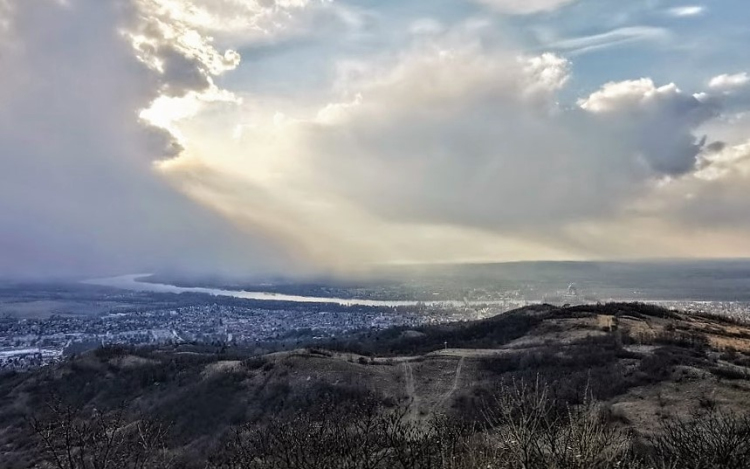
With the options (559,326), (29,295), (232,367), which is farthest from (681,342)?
(29,295)

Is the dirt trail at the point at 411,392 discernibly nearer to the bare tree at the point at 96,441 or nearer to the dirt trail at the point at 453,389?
the dirt trail at the point at 453,389

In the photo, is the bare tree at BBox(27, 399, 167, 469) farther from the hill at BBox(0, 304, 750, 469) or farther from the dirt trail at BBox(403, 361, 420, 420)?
the dirt trail at BBox(403, 361, 420, 420)

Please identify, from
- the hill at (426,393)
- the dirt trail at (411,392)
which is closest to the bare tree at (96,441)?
the hill at (426,393)

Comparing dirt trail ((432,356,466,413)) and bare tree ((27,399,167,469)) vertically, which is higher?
bare tree ((27,399,167,469))

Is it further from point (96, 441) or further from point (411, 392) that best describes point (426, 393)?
point (96, 441)

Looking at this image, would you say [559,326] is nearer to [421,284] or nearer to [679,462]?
[679,462]

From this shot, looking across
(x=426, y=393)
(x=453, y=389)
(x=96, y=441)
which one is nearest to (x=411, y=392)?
(x=426, y=393)

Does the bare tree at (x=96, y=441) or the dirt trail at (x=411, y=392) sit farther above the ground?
the bare tree at (x=96, y=441)

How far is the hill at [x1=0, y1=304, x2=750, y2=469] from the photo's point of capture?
14914 millimetres

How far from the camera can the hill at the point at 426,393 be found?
1491 centimetres

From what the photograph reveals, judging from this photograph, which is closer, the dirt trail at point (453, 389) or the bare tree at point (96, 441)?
the bare tree at point (96, 441)

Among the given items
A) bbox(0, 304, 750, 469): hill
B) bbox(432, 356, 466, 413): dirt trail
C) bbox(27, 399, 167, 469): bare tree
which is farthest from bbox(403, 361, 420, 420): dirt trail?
bbox(27, 399, 167, 469): bare tree

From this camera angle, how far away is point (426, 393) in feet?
102

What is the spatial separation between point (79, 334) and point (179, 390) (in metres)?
65.6
